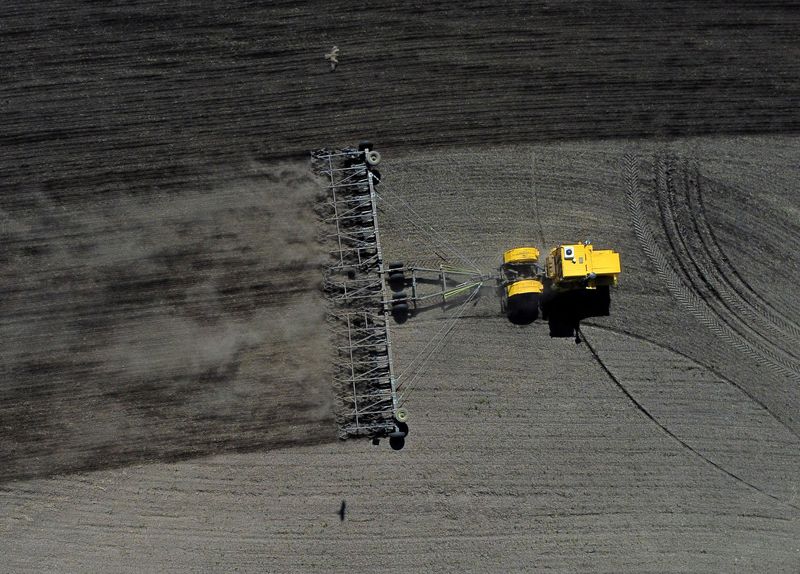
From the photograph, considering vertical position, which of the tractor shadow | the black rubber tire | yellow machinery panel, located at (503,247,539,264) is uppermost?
yellow machinery panel, located at (503,247,539,264)

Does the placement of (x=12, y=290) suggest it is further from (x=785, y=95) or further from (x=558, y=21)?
(x=785, y=95)

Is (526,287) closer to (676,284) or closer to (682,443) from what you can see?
(676,284)

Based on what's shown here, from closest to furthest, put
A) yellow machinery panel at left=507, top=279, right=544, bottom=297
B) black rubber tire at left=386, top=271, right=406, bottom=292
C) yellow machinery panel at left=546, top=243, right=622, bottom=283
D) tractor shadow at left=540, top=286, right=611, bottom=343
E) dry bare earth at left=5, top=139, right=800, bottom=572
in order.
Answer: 1. yellow machinery panel at left=546, top=243, right=622, bottom=283
2. yellow machinery panel at left=507, top=279, right=544, bottom=297
3. dry bare earth at left=5, top=139, right=800, bottom=572
4. black rubber tire at left=386, top=271, right=406, bottom=292
5. tractor shadow at left=540, top=286, right=611, bottom=343

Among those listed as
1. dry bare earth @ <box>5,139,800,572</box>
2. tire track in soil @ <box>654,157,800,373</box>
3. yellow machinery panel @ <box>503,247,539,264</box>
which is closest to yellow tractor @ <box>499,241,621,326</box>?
yellow machinery panel @ <box>503,247,539,264</box>

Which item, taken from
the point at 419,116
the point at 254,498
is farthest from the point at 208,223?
the point at 254,498

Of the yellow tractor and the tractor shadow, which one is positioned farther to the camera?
the tractor shadow

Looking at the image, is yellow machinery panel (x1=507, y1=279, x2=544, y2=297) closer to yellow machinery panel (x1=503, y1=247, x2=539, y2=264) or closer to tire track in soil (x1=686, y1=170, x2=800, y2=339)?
yellow machinery panel (x1=503, y1=247, x2=539, y2=264)

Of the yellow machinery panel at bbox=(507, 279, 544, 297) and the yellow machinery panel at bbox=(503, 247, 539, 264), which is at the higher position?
the yellow machinery panel at bbox=(503, 247, 539, 264)

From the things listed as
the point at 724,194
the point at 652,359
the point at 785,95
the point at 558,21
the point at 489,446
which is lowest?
the point at 489,446
